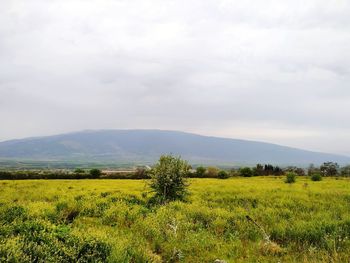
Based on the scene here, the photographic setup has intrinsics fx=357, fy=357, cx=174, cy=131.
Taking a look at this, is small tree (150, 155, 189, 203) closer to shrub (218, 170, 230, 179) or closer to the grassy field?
the grassy field

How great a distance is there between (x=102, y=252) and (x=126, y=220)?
9447 mm

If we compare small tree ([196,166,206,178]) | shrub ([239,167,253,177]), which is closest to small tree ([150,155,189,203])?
small tree ([196,166,206,178])

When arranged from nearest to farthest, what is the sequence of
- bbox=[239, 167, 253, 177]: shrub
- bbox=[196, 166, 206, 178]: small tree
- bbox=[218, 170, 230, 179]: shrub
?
bbox=[218, 170, 230, 179]: shrub → bbox=[196, 166, 206, 178]: small tree → bbox=[239, 167, 253, 177]: shrub

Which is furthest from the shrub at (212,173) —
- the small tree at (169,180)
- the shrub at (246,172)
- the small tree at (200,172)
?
the small tree at (169,180)

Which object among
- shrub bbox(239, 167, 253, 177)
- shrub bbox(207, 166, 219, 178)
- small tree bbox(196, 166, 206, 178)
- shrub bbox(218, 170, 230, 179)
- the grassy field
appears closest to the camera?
the grassy field

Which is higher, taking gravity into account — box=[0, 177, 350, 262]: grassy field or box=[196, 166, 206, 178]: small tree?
box=[0, 177, 350, 262]: grassy field

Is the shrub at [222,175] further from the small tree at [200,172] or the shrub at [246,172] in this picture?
the shrub at [246,172]

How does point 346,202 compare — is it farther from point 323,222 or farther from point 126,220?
point 126,220

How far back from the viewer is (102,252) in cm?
1196

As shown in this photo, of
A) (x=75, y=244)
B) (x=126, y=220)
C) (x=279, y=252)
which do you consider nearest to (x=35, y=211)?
(x=126, y=220)

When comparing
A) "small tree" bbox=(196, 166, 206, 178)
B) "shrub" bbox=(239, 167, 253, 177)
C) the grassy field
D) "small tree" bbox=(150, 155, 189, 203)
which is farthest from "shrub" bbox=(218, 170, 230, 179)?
the grassy field

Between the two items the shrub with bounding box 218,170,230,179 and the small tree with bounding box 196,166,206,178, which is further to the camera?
the small tree with bounding box 196,166,206,178

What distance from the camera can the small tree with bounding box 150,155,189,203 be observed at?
31.9 meters

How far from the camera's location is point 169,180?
31.7 m
